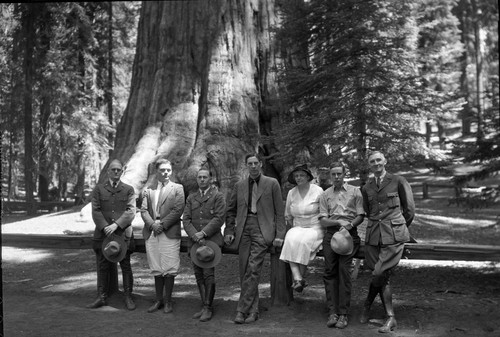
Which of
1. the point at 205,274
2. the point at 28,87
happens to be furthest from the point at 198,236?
the point at 28,87

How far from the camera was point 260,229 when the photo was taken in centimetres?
673

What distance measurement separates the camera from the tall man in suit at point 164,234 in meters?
6.89

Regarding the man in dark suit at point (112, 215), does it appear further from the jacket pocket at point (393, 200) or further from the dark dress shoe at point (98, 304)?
the jacket pocket at point (393, 200)

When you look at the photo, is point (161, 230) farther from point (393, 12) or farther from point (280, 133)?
point (393, 12)

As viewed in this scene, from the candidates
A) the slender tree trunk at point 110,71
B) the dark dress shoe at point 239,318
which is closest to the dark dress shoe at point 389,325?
the dark dress shoe at point 239,318

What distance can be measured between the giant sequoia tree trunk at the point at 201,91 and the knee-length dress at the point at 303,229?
3.79m

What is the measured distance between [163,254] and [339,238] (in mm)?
2211

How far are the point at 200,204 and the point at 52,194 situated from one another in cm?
2644

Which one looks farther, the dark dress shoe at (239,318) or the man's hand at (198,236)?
the man's hand at (198,236)

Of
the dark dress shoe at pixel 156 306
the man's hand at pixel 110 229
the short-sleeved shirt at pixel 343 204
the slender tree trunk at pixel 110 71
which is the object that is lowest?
the dark dress shoe at pixel 156 306

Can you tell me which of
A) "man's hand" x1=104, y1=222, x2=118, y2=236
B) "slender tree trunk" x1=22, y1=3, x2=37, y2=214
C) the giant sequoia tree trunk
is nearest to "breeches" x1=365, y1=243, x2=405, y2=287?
"man's hand" x1=104, y1=222, x2=118, y2=236

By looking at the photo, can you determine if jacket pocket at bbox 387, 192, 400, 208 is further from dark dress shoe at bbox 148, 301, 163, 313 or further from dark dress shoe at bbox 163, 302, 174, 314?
dark dress shoe at bbox 148, 301, 163, 313

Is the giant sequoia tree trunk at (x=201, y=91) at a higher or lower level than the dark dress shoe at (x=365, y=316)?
higher

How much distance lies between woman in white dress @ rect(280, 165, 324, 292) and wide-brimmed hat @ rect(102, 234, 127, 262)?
205 centimetres
